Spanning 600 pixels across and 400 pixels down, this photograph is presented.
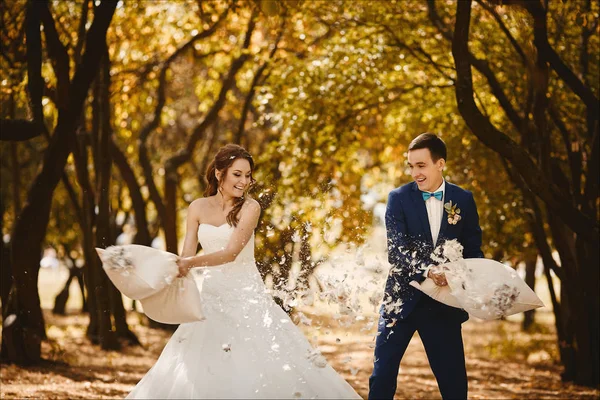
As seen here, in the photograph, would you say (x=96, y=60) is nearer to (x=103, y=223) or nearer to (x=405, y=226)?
(x=103, y=223)

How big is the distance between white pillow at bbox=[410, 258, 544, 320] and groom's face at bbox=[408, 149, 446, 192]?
615 mm

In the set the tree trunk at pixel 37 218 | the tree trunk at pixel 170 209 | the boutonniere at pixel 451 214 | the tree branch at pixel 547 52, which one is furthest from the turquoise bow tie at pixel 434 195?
the tree trunk at pixel 170 209

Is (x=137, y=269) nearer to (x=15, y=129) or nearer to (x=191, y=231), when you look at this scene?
(x=191, y=231)

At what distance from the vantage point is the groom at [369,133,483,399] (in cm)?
607

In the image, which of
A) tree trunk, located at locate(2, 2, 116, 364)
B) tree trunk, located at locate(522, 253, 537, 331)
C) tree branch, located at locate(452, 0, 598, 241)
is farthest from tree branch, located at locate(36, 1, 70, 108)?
tree trunk, located at locate(522, 253, 537, 331)

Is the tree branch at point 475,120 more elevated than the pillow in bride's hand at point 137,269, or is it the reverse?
the tree branch at point 475,120

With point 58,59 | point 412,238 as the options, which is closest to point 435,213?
point 412,238

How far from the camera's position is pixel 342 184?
23516 mm

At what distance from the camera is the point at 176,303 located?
579 cm

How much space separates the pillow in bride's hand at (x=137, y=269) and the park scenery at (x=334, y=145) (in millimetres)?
1045

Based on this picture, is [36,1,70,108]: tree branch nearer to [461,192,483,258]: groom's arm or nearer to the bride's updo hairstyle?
the bride's updo hairstyle

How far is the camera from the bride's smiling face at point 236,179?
21.5 feet

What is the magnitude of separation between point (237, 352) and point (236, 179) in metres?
1.33

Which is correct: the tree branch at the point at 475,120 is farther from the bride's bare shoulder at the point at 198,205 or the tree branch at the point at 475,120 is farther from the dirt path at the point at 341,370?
the bride's bare shoulder at the point at 198,205
